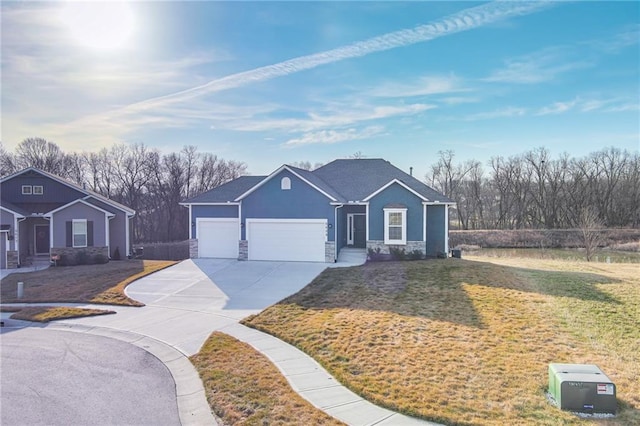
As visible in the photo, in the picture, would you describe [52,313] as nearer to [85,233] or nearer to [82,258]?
[82,258]

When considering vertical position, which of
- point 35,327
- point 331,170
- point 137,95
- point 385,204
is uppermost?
point 137,95

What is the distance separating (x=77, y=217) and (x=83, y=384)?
18.4m

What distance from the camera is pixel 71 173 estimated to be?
4556cm

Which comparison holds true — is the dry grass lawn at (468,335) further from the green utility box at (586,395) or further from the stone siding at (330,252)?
the stone siding at (330,252)

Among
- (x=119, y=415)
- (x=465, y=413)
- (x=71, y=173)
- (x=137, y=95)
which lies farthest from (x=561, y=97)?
(x=71, y=173)

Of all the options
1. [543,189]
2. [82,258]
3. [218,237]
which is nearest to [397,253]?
[218,237]

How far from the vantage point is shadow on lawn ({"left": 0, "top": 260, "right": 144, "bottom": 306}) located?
49.3 feet

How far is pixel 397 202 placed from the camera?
20.5 meters

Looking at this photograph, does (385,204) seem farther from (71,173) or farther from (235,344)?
(71,173)

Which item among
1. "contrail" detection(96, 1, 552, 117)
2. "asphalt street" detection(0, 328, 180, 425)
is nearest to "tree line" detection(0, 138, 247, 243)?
"contrail" detection(96, 1, 552, 117)

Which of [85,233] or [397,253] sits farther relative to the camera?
[85,233]

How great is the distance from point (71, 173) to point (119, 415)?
155 feet

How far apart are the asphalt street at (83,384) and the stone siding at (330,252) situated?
1111cm

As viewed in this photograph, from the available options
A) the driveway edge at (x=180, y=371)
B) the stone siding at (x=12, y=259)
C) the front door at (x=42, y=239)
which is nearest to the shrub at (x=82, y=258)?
the stone siding at (x=12, y=259)
